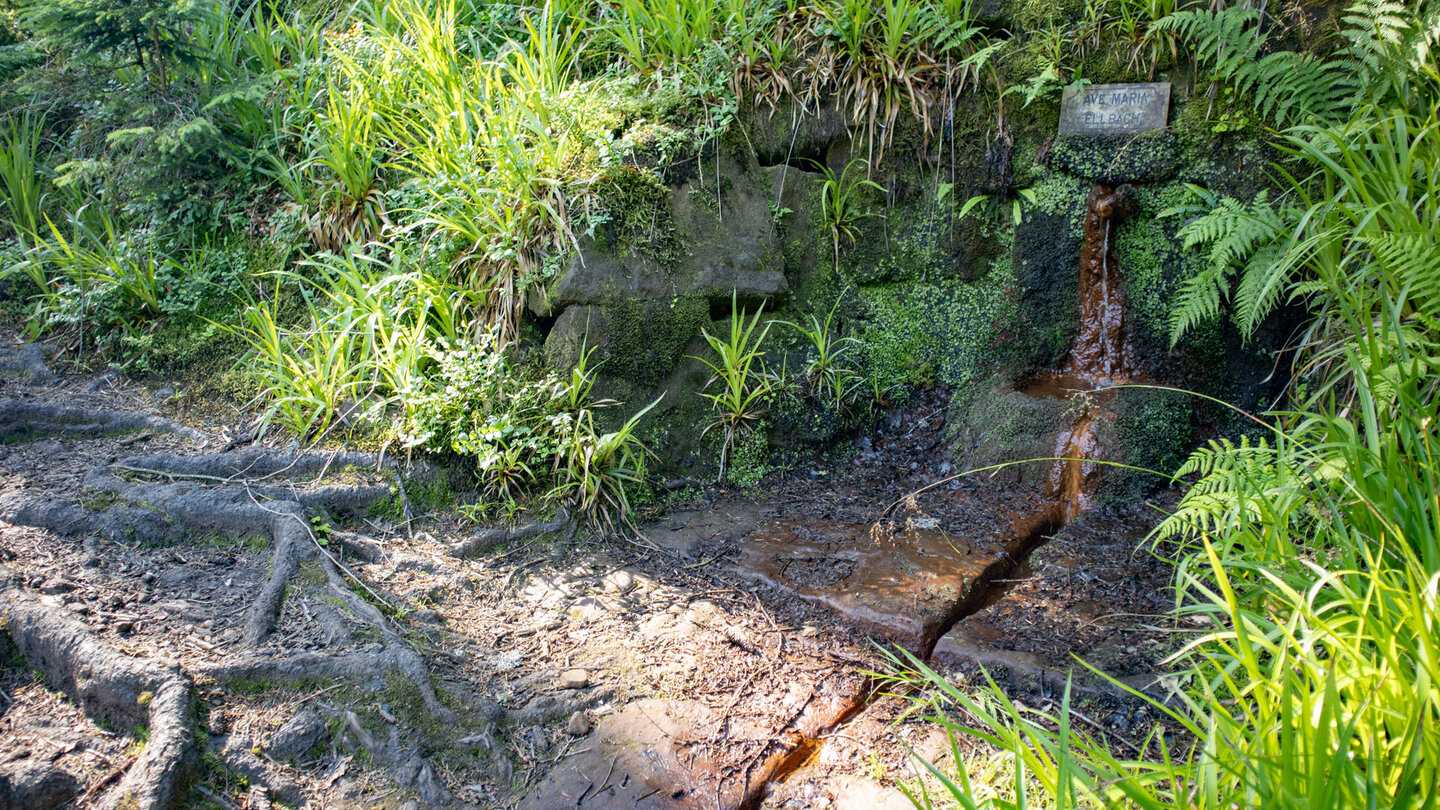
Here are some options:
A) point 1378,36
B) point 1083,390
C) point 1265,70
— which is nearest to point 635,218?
point 1083,390

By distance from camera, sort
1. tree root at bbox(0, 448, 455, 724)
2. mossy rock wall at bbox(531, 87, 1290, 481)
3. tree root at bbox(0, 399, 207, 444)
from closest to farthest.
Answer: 1. tree root at bbox(0, 448, 455, 724)
2. tree root at bbox(0, 399, 207, 444)
3. mossy rock wall at bbox(531, 87, 1290, 481)

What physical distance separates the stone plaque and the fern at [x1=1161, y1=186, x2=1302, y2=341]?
59cm

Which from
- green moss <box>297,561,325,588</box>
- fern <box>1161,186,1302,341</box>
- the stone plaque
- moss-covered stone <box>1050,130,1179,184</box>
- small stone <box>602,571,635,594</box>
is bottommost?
small stone <box>602,571,635,594</box>

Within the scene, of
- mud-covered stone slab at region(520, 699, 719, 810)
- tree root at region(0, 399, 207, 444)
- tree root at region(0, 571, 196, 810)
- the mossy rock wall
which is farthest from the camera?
the mossy rock wall

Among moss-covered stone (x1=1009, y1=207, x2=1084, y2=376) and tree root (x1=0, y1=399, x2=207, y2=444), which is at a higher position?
moss-covered stone (x1=1009, y1=207, x2=1084, y2=376)

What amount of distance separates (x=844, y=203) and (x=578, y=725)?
3144 mm

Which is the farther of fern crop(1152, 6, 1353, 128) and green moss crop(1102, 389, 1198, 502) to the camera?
green moss crop(1102, 389, 1198, 502)

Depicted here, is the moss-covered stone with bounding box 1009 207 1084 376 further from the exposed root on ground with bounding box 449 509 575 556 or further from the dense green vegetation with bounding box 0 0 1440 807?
the exposed root on ground with bounding box 449 509 575 556

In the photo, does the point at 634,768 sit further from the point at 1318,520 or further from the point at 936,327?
the point at 936,327

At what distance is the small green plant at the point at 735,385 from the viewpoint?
398 cm

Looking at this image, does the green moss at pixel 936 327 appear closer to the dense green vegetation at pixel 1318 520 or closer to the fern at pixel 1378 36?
the dense green vegetation at pixel 1318 520

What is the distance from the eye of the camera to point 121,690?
215cm

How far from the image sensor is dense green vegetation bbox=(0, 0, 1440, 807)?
10.7 feet

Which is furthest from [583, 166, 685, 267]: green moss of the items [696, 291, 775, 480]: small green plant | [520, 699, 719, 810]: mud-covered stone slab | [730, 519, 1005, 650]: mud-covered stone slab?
[520, 699, 719, 810]: mud-covered stone slab
